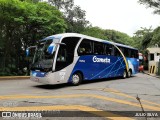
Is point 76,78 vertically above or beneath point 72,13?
beneath

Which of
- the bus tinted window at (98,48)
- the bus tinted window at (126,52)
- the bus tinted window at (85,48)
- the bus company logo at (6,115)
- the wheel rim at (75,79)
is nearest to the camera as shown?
the bus company logo at (6,115)

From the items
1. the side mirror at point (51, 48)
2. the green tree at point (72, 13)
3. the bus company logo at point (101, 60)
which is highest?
Result: the green tree at point (72, 13)

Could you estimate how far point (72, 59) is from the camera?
13.6 m

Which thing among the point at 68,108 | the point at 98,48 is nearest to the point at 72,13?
the point at 98,48

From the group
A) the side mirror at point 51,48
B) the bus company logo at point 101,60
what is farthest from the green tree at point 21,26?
the side mirror at point 51,48

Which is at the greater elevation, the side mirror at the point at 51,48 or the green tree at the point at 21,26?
the green tree at the point at 21,26

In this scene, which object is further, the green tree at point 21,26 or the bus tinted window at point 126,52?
the bus tinted window at point 126,52

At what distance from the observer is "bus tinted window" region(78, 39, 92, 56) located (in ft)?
47.1

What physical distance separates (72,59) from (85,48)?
160 centimetres

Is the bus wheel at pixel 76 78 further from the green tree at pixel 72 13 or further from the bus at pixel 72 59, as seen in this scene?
the green tree at pixel 72 13

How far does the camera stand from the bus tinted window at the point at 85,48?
1434cm

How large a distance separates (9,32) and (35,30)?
7.60ft

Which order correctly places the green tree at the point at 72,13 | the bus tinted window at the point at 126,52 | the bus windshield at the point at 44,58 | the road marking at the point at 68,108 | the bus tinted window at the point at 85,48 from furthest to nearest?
the green tree at the point at 72,13
the bus tinted window at the point at 126,52
the bus tinted window at the point at 85,48
the bus windshield at the point at 44,58
the road marking at the point at 68,108

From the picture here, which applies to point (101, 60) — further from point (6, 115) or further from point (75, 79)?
point (6, 115)
